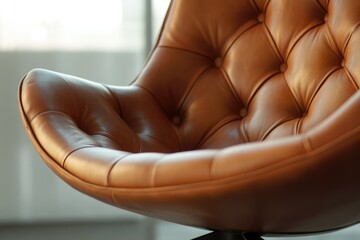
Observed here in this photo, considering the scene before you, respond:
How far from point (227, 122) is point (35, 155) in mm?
681

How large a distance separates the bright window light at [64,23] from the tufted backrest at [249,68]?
342 mm

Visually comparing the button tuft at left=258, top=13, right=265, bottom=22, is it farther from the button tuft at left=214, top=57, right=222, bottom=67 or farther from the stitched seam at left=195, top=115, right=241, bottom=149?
the stitched seam at left=195, top=115, right=241, bottom=149

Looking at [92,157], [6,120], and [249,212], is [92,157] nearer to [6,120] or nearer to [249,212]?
[249,212]

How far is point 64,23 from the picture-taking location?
161 centimetres

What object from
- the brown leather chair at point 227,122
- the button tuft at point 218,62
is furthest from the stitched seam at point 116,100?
the button tuft at point 218,62

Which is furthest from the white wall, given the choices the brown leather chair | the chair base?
the chair base

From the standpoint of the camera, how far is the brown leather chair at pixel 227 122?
647 millimetres

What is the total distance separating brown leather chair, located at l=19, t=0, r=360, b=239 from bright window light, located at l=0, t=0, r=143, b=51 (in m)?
0.34

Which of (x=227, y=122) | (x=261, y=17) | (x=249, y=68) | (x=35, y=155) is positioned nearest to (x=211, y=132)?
(x=227, y=122)

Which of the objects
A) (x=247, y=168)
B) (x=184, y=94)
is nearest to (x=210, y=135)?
(x=184, y=94)

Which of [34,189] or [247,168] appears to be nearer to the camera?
[247,168]

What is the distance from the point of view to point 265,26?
1.24 m

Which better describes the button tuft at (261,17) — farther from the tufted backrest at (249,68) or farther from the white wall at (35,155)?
the white wall at (35,155)

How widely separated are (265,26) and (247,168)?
2.15 ft
